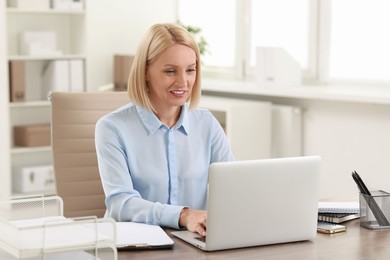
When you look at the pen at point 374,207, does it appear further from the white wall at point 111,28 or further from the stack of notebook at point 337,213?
the white wall at point 111,28

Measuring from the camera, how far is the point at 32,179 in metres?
5.15

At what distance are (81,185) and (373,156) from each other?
1.96 meters

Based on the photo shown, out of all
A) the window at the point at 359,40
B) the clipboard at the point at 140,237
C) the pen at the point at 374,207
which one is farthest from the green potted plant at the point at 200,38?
the clipboard at the point at 140,237

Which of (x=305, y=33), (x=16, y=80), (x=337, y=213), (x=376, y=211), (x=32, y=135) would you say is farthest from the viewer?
(x=32, y=135)

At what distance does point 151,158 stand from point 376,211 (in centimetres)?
71

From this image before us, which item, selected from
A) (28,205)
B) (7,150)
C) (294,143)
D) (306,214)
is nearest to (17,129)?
(7,150)

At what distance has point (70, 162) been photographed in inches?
108

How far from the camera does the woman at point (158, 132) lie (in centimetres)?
239

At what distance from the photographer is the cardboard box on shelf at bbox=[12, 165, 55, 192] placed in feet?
16.8

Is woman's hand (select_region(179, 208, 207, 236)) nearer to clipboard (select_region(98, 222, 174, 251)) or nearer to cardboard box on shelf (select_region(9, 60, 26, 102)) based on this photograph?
clipboard (select_region(98, 222, 174, 251))

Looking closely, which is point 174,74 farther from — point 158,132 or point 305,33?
point 305,33

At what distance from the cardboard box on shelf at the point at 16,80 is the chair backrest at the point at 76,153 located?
233 cm

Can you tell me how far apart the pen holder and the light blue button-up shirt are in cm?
53

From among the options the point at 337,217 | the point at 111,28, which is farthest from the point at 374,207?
the point at 111,28
